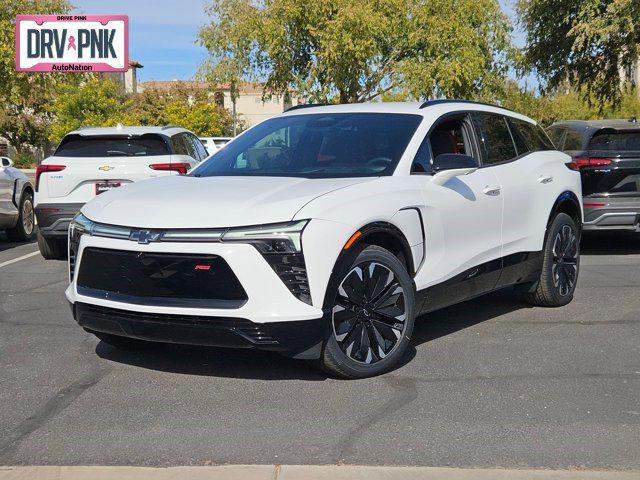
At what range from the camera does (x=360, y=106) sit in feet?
22.7

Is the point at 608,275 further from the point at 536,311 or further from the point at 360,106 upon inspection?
the point at 360,106

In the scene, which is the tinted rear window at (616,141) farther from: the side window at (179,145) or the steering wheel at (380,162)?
the steering wheel at (380,162)

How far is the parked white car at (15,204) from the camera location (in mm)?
13094

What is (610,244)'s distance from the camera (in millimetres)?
12961

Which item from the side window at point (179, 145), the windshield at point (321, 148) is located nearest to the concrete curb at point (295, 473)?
the windshield at point (321, 148)

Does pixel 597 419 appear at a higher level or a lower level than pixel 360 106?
lower

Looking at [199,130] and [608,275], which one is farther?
[199,130]

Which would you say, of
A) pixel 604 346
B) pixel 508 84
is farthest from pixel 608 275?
pixel 508 84

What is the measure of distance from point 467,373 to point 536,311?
2318 millimetres

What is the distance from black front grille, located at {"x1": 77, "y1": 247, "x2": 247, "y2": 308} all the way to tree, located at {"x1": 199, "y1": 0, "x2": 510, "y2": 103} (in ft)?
86.2

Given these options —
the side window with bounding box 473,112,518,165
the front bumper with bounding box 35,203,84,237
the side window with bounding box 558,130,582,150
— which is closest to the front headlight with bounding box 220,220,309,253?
the side window with bounding box 473,112,518,165

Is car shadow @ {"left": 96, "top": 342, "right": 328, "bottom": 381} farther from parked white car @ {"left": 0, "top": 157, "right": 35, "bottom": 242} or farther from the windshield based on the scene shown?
parked white car @ {"left": 0, "top": 157, "right": 35, "bottom": 242}

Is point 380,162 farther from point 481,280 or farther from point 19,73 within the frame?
point 19,73

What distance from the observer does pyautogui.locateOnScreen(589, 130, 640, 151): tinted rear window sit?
1114 centimetres
